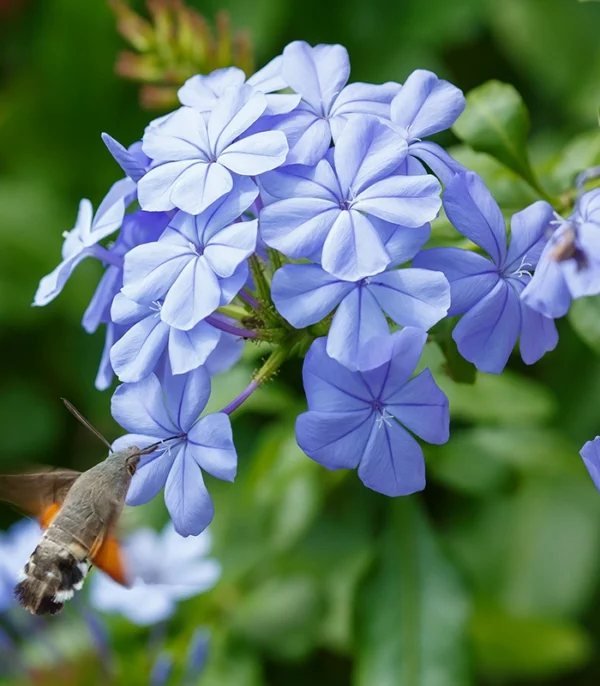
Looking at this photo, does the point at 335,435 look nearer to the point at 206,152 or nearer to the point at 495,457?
the point at 206,152

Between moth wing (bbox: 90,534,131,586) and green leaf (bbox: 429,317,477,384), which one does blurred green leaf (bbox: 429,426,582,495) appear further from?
moth wing (bbox: 90,534,131,586)

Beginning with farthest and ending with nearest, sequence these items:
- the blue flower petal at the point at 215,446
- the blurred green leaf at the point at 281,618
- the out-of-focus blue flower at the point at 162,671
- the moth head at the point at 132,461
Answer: the blurred green leaf at the point at 281,618 < the out-of-focus blue flower at the point at 162,671 < the moth head at the point at 132,461 < the blue flower petal at the point at 215,446

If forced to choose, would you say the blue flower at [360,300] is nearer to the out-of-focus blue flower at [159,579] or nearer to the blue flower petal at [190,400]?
the blue flower petal at [190,400]

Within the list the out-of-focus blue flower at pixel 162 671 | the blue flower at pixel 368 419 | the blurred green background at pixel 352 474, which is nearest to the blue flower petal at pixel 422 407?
the blue flower at pixel 368 419

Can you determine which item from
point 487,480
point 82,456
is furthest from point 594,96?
point 82,456

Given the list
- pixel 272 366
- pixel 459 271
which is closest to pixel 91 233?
pixel 272 366

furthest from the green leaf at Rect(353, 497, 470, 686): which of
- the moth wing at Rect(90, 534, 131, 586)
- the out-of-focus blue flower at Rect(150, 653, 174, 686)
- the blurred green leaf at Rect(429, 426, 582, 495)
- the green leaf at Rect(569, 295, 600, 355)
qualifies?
the moth wing at Rect(90, 534, 131, 586)
